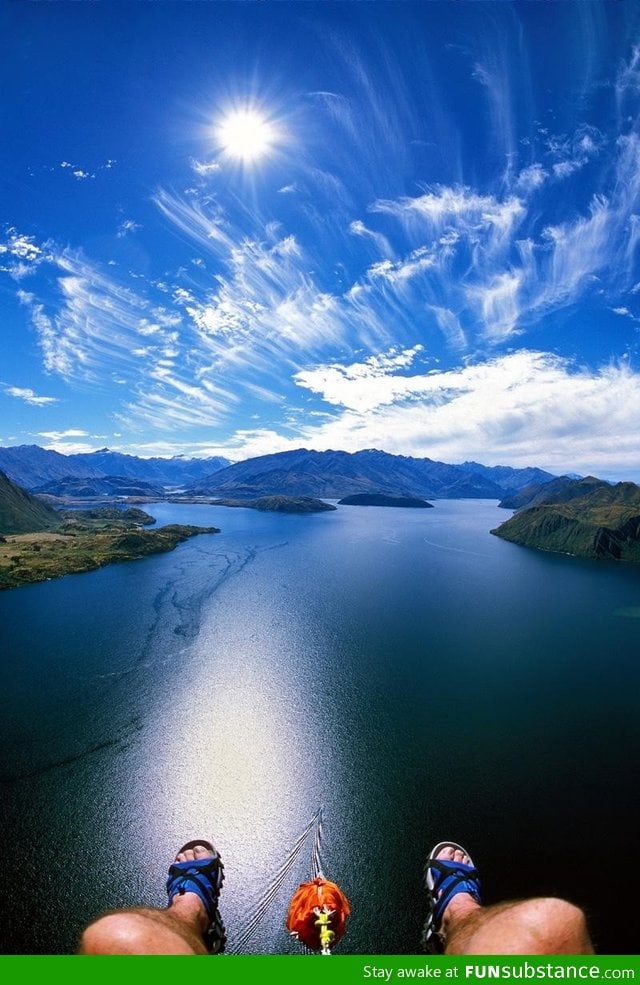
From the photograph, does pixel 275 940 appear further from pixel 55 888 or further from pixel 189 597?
pixel 189 597

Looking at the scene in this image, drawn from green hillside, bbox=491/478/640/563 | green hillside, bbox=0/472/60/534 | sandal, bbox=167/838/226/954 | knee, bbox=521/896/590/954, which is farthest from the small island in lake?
green hillside, bbox=491/478/640/563

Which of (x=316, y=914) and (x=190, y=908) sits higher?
(x=316, y=914)

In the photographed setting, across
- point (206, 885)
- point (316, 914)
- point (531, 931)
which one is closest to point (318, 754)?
point (206, 885)

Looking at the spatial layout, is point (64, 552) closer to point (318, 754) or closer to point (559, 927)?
point (318, 754)

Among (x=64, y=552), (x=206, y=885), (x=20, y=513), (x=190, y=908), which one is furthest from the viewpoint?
(x=20, y=513)

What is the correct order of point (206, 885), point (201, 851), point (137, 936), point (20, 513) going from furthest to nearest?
1. point (20, 513)
2. point (201, 851)
3. point (206, 885)
4. point (137, 936)

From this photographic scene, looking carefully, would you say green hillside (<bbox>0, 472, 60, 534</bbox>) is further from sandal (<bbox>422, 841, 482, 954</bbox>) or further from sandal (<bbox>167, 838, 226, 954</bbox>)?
sandal (<bbox>422, 841, 482, 954</bbox>)
